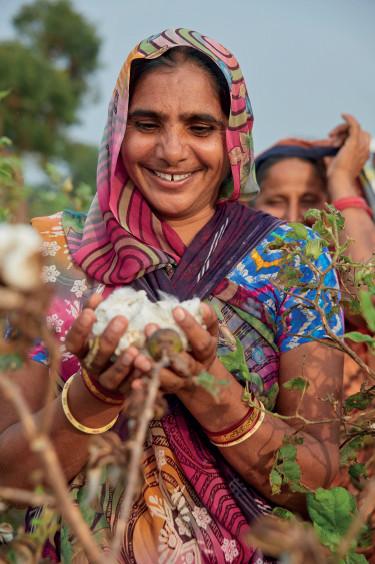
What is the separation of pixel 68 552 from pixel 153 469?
0.35 meters

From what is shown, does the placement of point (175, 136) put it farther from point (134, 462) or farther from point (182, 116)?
point (134, 462)

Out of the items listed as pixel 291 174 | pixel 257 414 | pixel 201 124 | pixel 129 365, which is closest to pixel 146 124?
pixel 201 124

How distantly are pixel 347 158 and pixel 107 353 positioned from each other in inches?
101

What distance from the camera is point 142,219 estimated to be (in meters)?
2.25

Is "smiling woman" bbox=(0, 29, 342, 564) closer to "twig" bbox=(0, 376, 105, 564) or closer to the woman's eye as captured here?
the woman's eye

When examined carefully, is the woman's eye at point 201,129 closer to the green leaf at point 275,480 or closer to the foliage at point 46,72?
the green leaf at point 275,480

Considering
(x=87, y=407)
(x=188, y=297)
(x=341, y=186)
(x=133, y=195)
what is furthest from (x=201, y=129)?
(x=341, y=186)

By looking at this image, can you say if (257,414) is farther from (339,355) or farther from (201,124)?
(201,124)

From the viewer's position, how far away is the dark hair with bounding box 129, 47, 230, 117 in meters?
2.20

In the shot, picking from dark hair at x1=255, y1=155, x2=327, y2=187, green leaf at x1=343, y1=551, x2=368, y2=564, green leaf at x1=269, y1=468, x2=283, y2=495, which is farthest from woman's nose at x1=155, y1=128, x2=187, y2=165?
dark hair at x1=255, y1=155, x2=327, y2=187

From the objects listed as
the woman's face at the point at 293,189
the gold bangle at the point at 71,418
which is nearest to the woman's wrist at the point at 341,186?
the woman's face at the point at 293,189

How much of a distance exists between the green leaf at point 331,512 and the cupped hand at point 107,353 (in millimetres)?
419

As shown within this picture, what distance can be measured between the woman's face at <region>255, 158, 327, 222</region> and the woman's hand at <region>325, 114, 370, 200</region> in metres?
0.11

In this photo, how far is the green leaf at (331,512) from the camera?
1442 millimetres
